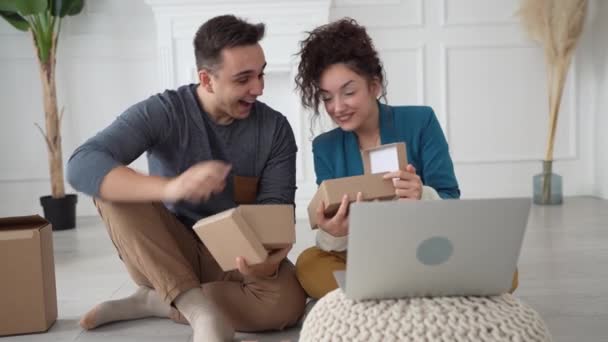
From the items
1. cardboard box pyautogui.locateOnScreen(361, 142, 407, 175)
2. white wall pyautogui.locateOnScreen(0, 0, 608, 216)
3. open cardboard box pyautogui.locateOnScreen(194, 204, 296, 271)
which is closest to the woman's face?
cardboard box pyautogui.locateOnScreen(361, 142, 407, 175)

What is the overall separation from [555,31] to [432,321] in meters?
3.04

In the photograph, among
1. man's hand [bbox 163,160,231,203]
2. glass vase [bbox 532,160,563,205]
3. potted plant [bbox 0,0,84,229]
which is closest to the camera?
man's hand [bbox 163,160,231,203]

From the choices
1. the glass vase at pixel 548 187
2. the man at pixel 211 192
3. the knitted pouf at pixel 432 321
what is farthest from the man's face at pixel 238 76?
the glass vase at pixel 548 187

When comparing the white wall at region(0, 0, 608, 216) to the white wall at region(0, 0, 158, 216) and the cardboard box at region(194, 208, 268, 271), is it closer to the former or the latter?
the white wall at region(0, 0, 158, 216)

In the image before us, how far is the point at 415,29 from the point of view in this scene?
387 cm

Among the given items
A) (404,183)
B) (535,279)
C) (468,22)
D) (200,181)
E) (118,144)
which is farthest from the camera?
(468,22)

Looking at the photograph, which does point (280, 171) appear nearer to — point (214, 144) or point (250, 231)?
point (214, 144)

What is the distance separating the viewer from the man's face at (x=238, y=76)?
5.73 feet

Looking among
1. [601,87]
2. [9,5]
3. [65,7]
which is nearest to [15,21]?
[9,5]

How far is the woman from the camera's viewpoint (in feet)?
5.74

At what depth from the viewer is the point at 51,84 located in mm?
3516

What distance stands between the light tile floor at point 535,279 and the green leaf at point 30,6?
1.11 m

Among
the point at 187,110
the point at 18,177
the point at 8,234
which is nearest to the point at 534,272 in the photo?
the point at 187,110

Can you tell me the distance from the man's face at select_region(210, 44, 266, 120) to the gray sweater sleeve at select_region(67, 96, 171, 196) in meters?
0.16
